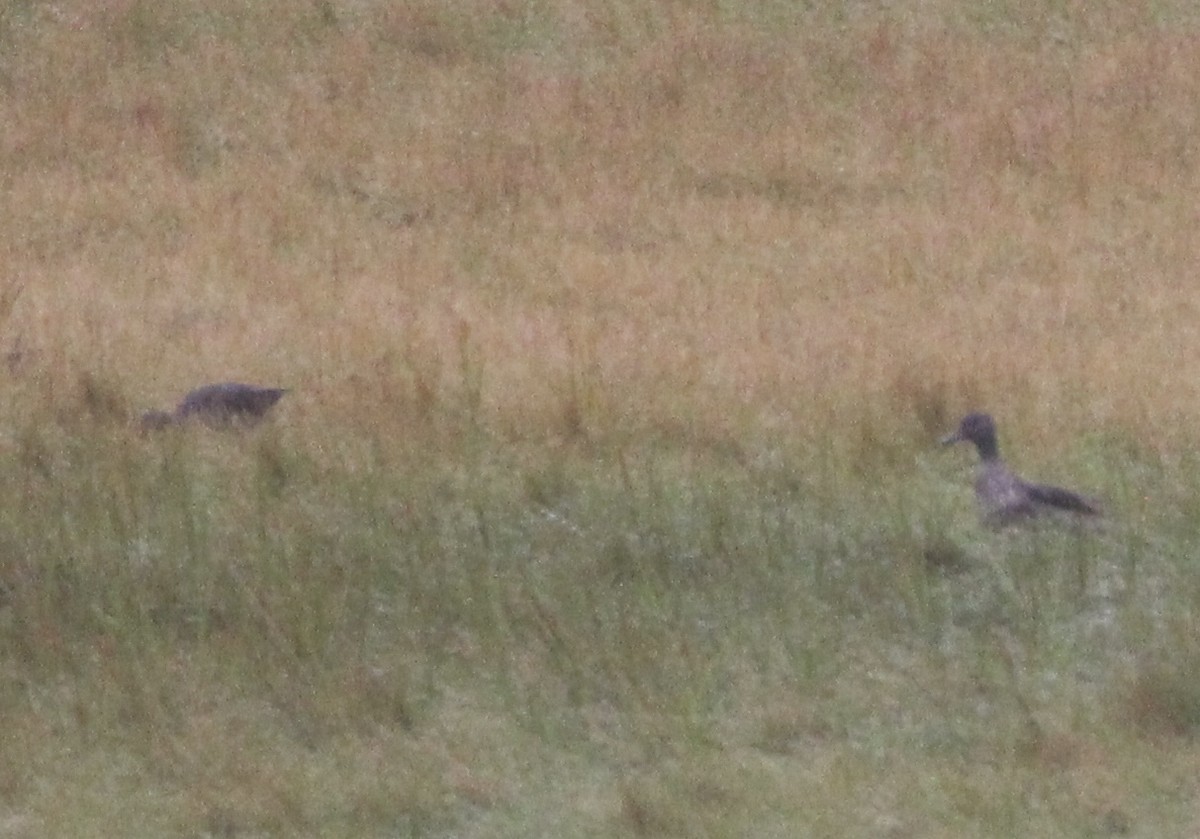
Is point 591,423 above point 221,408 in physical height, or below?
below

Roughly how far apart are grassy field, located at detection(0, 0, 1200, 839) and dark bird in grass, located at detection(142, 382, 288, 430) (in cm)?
19

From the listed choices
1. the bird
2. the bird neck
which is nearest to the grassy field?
the bird

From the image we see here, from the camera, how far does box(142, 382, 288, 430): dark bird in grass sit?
923 cm

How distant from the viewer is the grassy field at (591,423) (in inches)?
254

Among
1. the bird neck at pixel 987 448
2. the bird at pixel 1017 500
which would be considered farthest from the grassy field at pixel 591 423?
the bird neck at pixel 987 448

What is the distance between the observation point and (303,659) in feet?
23.0

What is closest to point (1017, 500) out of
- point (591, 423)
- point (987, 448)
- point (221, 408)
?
point (987, 448)

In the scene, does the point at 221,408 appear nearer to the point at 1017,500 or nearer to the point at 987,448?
the point at 987,448

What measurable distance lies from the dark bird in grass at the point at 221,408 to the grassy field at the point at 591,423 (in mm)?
194

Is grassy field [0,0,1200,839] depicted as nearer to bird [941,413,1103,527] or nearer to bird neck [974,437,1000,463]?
bird [941,413,1103,527]

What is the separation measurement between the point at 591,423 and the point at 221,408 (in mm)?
1421

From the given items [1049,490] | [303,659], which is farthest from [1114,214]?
[303,659]

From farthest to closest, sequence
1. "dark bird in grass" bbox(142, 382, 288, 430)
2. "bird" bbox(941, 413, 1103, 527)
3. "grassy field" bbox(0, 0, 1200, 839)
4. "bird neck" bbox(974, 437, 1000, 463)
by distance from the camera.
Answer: "dark bird in grass" bbox(142, 382, 288, 430)
"bird neck" bbox(974, 437, 1000, 463)
"bird" bbox(941, 413, 1103, 527)
"grassy field" bbox(0, 0, 1200, 839)

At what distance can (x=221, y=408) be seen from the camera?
9.27 metres
